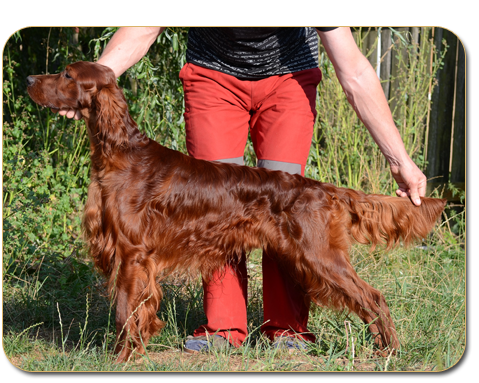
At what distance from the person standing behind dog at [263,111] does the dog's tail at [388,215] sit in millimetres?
77

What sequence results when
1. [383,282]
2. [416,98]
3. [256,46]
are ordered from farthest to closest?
[416,98], [383,282], [256,46]

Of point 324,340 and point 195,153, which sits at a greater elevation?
point 195,153

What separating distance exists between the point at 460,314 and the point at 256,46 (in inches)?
78.4

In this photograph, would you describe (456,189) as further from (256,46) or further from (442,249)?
(256,46)

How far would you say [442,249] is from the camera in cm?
453

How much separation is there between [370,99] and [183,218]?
46.3 inches

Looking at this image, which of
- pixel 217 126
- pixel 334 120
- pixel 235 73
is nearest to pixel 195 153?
pixel 217 126

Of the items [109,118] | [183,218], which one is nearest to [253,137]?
[183,218]

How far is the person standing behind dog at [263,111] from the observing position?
9.13ft

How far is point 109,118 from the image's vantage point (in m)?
2.72

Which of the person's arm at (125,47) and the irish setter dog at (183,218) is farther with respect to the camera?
the person's arm at (125,47)

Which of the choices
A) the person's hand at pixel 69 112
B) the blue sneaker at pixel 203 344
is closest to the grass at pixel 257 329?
the blue sneaker at pixel 203 344

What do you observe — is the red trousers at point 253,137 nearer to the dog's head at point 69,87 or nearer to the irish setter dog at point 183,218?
the irish setter dog at point 183,218

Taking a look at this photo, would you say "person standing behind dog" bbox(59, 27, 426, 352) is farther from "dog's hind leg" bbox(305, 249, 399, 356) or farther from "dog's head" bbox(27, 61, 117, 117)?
"dog's hind leg" bbox(305, 249, 399, 356)
